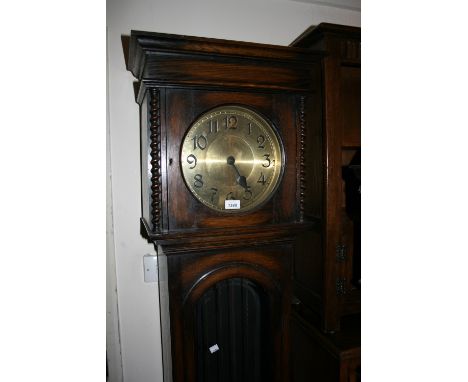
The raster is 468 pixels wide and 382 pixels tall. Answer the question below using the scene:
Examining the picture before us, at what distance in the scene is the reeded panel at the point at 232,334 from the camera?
0.89 meters

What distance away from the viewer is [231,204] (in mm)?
856

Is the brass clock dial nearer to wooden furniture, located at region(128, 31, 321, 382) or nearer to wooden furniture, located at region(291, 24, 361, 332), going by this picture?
wooden furniture, located at region(128, 31, 321, 382)

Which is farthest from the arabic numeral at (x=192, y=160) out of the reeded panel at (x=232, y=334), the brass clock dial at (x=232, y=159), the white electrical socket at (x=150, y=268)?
the white electrical socket at (x=150, y=268)

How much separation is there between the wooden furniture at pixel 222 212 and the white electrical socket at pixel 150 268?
0.40 meters

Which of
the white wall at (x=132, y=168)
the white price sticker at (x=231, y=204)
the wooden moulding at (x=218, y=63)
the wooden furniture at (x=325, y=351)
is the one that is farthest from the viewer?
the white wall at (x=132, y=168)

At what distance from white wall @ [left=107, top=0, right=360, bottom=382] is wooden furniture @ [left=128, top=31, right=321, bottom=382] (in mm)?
370

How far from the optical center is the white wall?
3.96ft

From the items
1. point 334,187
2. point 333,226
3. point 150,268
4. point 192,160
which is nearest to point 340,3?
point 334,187

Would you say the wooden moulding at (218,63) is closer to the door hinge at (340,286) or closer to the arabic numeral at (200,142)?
the arabic numeral at (200,142)

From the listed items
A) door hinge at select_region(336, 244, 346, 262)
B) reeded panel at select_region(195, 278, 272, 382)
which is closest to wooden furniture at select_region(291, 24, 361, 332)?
door hinge at select_region(336, 244, 346, 262)

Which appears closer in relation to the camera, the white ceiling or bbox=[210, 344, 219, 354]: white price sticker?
bbox=[210, 344, 219, 354]: white price sticker
